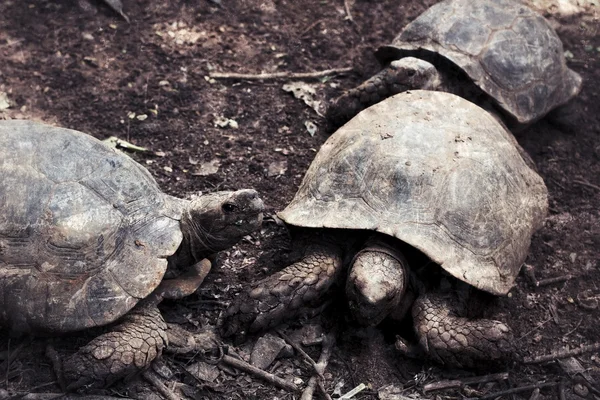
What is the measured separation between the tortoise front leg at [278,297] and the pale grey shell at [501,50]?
2459 mm

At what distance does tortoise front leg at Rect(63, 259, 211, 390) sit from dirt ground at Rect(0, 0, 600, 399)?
7.5 inches

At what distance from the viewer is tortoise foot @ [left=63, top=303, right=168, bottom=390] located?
356 centimetres

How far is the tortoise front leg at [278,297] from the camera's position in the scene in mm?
4039

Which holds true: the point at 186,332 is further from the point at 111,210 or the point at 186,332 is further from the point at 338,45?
the point at 338,45

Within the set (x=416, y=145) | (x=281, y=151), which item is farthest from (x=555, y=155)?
(x=281, y=151)

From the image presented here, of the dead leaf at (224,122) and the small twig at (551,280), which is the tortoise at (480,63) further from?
the small twig at (551,280)

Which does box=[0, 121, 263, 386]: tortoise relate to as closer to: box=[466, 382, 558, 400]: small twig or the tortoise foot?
the tortoise foot

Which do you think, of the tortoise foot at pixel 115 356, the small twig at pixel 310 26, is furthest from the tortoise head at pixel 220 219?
the small twig at pixel 310 26

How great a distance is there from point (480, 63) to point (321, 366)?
10.1 feet

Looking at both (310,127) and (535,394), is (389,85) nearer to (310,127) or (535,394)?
(310,127)

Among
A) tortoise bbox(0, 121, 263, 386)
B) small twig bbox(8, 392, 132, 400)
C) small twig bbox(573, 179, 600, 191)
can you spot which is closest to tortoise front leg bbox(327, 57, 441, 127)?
small twig bbox(573, 179, 600, 191)

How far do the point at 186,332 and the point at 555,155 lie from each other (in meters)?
3.60

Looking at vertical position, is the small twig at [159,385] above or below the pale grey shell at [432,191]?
below

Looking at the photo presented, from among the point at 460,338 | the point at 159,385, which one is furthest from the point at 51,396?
the point at 460,338
